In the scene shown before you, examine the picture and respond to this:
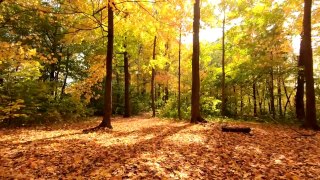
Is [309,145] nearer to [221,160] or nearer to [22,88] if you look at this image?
[221,160]

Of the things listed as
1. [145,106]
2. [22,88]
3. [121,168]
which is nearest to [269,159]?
[121,168]

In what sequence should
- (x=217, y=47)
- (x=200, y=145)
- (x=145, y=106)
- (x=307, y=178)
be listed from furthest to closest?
(x=145, y=106) < (x=217, y=47) < (x=200, y=145) < (x=307, y=178)

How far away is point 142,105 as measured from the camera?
989 inches

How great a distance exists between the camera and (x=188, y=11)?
16.1 m

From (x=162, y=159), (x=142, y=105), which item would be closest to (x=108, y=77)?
(x=162, y=159)

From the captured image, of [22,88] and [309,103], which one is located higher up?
[22,88]

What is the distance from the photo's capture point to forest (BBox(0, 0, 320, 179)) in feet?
16.5

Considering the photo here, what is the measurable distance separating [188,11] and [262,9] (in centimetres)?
496

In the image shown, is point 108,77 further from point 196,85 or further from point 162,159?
point 162,159

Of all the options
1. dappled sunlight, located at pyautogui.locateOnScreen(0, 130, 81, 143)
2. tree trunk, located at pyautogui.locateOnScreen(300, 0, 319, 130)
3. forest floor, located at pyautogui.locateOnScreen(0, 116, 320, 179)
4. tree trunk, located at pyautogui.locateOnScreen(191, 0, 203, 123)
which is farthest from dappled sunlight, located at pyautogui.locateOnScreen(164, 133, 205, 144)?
tree trunk, located at pyautogui.locateOnScreen(300, 0, 319, 130)

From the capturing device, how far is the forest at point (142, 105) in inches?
199

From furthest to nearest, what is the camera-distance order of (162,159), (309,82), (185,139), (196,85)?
(196,85) → (309,82) → (185,139) → (162,159)

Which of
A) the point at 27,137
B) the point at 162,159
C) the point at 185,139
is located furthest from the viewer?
the point at 27,137

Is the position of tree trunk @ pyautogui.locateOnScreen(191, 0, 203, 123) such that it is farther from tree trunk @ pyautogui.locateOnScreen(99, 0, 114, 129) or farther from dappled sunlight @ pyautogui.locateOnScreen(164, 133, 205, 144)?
tree trunk @ pyautogui.locateOnScreen(99, 0, 114, 129)
